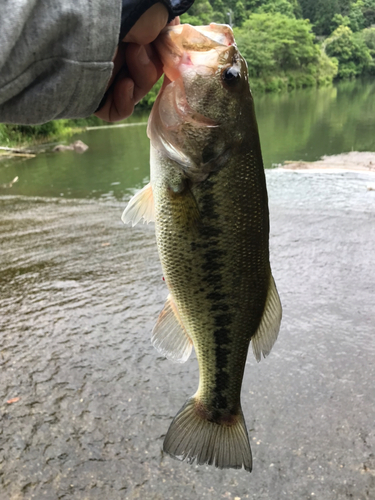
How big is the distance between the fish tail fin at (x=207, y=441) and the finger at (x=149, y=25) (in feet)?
5.03

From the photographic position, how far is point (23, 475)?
2430mm

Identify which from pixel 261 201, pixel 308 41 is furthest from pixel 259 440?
pixel 308 41

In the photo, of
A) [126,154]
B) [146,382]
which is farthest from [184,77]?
[126,154]

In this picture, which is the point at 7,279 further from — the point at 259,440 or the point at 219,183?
the point at 219,183

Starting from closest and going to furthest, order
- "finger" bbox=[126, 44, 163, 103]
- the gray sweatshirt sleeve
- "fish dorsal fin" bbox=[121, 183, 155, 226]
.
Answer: the gray sweatshirt sleeve
"finger" bbox=[126, 44, 163, 103]
"fish dorsal fin" bbox=[121, 183, 155, 226]

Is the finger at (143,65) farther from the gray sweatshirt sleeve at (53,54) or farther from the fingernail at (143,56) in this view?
the gray sweatshirt sleeve at (53,54)

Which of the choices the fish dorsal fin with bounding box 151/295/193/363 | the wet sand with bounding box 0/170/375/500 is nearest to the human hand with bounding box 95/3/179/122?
the fish dorsal fin with bounding box 151/295/193/363

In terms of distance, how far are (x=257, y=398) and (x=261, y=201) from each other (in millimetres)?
2003

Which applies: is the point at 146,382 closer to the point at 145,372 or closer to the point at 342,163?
the point at 145,372

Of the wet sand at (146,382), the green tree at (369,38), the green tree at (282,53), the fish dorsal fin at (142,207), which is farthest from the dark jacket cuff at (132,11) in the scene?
the green tree at (369,38)

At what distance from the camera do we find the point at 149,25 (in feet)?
4.60

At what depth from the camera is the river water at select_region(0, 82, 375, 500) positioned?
2.42m

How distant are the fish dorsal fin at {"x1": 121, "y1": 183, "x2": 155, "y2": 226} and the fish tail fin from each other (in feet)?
2.91

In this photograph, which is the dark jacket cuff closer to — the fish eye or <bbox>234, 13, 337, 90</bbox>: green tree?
the fish eye
